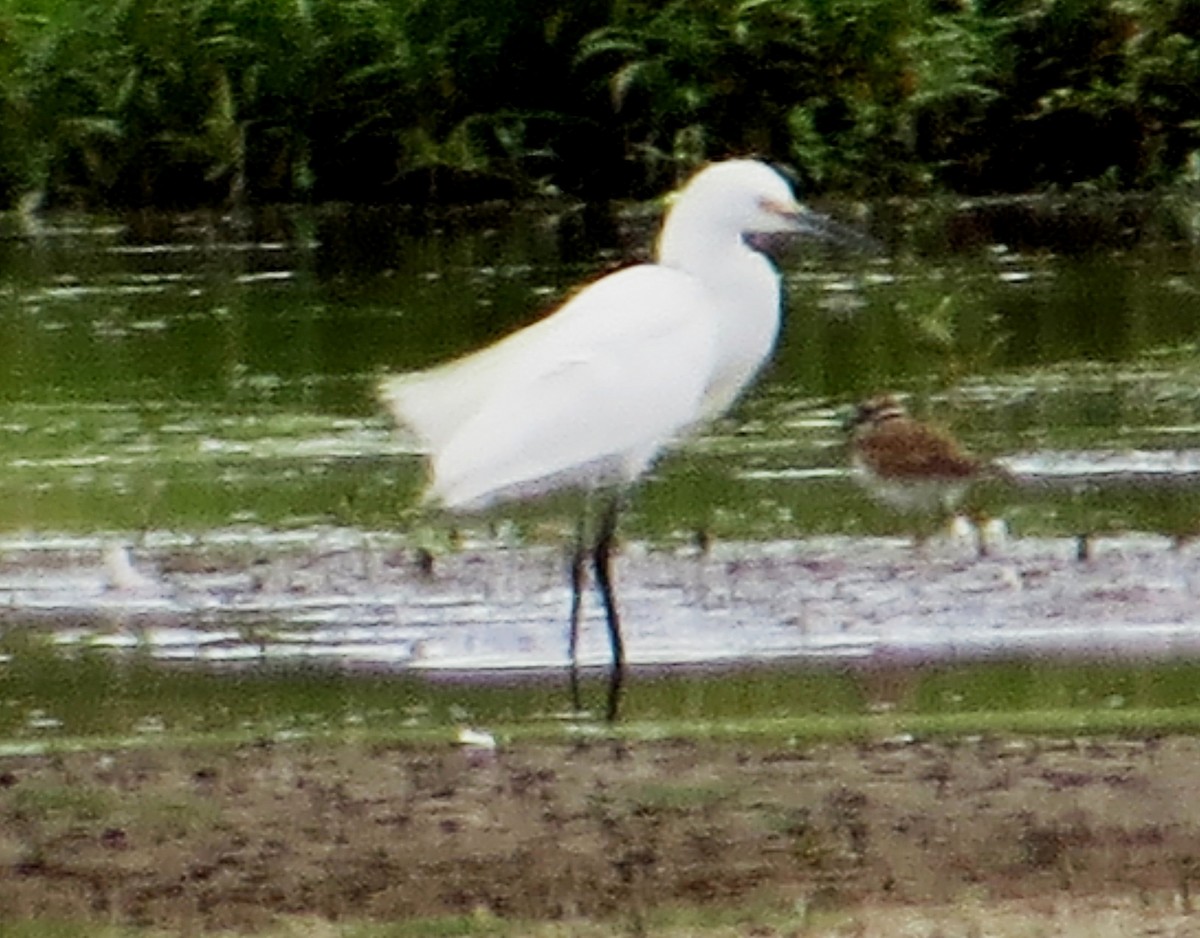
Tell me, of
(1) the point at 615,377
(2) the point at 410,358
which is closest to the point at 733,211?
(1) the point at 615,377

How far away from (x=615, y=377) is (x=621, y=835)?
1.92 m

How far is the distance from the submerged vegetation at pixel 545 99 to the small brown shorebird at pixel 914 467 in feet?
24.8

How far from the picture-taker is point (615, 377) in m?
7.20

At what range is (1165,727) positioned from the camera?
20.2 feet

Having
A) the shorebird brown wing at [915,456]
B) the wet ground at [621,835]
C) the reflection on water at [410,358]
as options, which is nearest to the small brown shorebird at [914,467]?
the shorebird brown wing at [915,456]

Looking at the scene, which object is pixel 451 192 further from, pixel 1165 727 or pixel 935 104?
pixel 1165 727

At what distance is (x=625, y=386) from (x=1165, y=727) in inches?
63.9

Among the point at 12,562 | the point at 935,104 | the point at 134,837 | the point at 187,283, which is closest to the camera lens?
the point at 134,837

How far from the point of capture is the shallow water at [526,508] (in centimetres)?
744

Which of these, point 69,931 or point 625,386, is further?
point 625,386

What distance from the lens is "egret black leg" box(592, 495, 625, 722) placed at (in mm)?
6875

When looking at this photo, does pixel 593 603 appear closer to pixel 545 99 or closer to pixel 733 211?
pixel 733 211

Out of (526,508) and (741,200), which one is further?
(526,508)

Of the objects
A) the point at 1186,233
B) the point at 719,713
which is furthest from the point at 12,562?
the point at 1186,233
